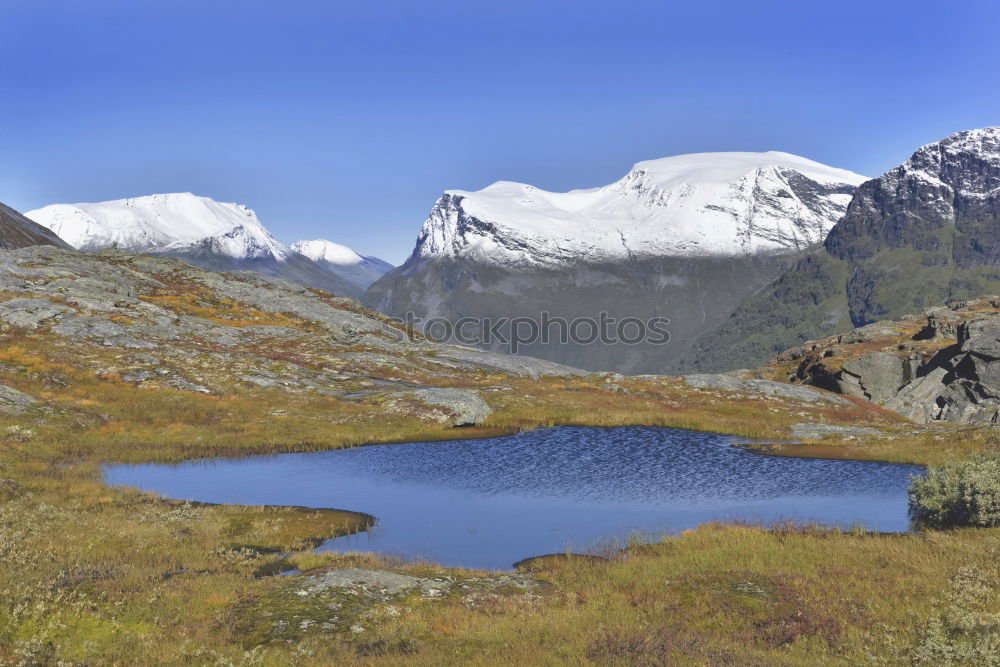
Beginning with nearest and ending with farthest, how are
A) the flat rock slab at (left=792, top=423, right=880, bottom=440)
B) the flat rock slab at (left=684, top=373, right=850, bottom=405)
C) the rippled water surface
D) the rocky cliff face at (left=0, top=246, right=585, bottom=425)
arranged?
the rippled water surface → the flat rock slab at (left=792, top=423, right=880, bottom=440) → the rocky cliff face at (left=0, top=246, right=585, bottom=425) → the flat rock slab at (left=684, top=373, right=850, bottom=405)

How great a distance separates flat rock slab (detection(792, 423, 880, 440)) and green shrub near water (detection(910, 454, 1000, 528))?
33.2m

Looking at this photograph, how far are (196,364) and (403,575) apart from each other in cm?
6549

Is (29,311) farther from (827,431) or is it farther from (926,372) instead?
(926,372)

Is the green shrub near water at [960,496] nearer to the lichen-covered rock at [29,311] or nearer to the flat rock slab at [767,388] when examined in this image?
the flat rock slab at [767,388]

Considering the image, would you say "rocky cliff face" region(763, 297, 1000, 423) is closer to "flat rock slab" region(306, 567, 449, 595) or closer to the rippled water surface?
the rippled water surface

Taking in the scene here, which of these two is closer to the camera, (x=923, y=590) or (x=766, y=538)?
(x=923, y=590)

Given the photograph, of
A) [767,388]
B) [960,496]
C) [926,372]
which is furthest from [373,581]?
[926,372]

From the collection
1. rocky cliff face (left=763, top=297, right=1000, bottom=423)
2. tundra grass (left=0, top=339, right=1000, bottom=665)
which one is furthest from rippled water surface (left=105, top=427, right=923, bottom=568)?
rocky cliff face (left=763, top=297, right=1000, bottom=423)

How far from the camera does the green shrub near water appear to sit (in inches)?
1136

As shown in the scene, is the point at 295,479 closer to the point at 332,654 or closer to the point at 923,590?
the point at 332,654

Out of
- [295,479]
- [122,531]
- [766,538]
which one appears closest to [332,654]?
[122,531]

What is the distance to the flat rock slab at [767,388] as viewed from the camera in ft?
305

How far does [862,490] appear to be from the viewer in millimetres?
45312

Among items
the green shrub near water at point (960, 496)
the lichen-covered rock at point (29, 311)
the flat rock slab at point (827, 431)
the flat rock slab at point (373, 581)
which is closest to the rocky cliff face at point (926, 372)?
the flat rock slab at point (827, 431)
